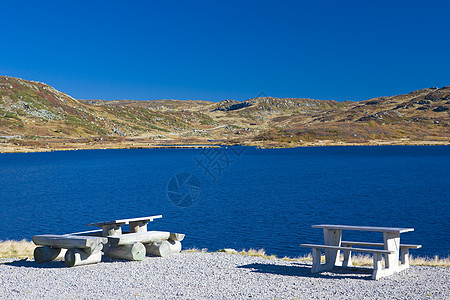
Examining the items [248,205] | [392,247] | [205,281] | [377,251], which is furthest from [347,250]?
[248,205]

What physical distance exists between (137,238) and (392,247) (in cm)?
926

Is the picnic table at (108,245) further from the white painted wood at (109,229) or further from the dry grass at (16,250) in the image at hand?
the dry grass at (16,250)

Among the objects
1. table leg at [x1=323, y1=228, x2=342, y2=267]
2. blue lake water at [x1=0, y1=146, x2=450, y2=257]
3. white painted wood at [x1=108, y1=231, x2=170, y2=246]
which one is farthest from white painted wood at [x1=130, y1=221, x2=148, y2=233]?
blue lake water at [x1=0, y1=146, x2=450, y2=257]

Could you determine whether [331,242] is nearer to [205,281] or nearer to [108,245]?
[205,281]

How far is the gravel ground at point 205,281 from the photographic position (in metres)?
12.6

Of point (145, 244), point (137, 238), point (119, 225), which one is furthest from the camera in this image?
point (145, 244)

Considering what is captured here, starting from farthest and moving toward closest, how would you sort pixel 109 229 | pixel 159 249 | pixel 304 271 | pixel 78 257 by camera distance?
pixel 159 249, pixel 109 229, pixel 78 257, pixel 304 271

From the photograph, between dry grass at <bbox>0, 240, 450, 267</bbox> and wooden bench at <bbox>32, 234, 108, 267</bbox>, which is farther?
dry grass at <bbox>0, 240, 450, 267</bbox>

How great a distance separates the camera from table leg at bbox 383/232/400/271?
14.9 m

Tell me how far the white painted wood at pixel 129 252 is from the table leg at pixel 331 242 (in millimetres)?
6761

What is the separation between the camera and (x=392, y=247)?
15.5 meters

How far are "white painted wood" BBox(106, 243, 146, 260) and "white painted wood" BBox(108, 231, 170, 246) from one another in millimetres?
233

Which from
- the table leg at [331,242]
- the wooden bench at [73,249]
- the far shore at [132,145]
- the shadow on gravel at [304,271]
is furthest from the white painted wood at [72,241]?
the far shore at [132,145]

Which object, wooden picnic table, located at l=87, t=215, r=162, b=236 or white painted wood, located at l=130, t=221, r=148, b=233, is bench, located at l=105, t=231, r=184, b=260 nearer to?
wooden picnic table, located at l=87, t=215, r=162, b=236
